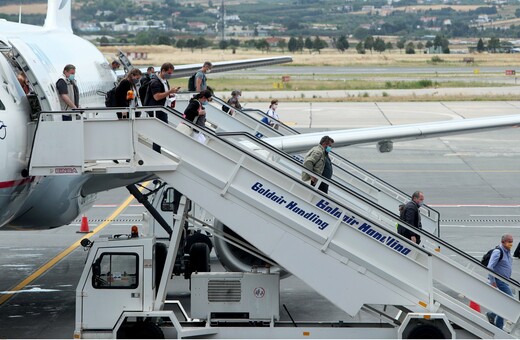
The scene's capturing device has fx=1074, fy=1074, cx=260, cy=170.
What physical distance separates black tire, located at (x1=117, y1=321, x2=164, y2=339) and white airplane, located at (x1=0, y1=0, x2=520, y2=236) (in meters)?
2.56

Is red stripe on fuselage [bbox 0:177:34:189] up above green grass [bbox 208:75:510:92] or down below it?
above

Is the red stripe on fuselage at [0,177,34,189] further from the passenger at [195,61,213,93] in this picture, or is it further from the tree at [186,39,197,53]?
the tree at [186,39,197,53]

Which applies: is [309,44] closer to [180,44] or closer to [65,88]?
[180,44]

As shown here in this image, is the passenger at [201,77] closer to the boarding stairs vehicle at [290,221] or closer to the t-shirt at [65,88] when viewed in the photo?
the t-shirt at [65,88]

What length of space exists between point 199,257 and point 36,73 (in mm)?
4169

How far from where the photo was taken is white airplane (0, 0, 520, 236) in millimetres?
15812

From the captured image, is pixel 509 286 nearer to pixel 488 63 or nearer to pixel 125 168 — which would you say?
pixel 125 168

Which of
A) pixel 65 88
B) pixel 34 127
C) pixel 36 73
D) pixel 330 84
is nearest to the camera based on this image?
pixel 34 127

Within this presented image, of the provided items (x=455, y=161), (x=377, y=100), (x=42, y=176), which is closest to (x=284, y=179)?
(x=42, y=176)

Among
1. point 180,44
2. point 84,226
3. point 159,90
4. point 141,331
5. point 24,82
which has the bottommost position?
point 180,44

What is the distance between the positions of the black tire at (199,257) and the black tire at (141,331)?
2.66 metres

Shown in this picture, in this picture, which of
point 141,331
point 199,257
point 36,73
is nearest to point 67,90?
point 36,73

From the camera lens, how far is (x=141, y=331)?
15.9m

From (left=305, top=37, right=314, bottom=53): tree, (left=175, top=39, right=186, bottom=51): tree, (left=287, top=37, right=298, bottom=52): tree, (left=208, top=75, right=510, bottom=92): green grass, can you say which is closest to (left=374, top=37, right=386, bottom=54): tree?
(left=305, top=37, right=314, bottom=53): tree
